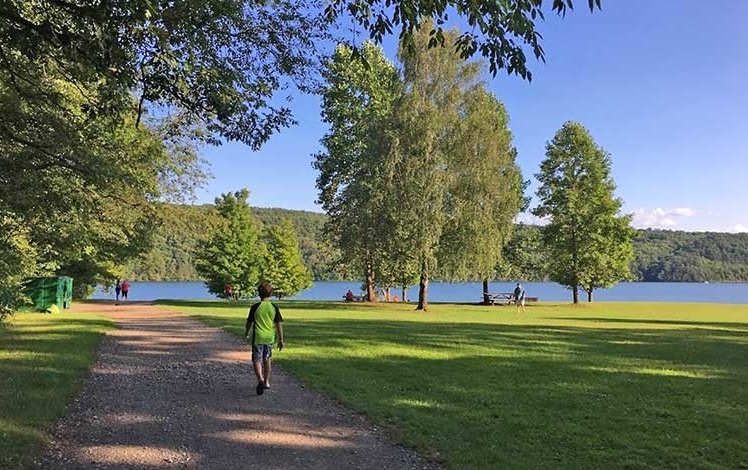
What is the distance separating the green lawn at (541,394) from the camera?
22.4 ft

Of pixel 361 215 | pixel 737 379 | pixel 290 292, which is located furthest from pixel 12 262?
pixel 290 292

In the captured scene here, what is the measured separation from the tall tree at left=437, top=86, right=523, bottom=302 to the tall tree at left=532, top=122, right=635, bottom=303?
50.8ft

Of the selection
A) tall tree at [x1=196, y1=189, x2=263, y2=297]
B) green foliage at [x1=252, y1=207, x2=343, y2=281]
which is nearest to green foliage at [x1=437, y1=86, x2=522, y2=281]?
tall tree at [x1=196, y1=189, x2=263, y2=297]

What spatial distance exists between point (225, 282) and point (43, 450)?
168ft

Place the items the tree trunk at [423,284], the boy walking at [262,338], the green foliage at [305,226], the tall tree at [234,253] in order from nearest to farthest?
the boy walking at [262,338] < the tree trunk at [423,284] < the tall tree at [234,253] < the green foliage at [305,226]

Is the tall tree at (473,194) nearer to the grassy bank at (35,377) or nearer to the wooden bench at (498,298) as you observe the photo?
the wooden bench at (498,298)

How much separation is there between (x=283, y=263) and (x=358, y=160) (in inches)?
1317

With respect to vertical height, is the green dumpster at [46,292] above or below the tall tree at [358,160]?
below

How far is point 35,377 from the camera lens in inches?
374

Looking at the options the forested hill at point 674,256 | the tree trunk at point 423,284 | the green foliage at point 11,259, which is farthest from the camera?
the forested hill at point 674,256

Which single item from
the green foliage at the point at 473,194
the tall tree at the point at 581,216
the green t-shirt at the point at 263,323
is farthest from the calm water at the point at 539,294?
the green t-shirt at the point at 263,323

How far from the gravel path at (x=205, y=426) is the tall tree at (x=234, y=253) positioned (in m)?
44.8

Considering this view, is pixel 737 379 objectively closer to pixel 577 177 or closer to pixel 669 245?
pixel 577 177

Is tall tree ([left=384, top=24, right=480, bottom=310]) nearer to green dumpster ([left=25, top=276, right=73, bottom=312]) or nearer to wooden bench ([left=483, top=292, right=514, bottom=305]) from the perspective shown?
wooden bench ([left=483, top=292, right=514, bottom=305])
